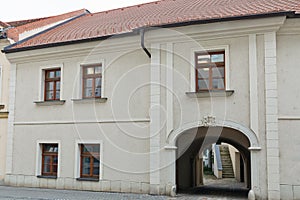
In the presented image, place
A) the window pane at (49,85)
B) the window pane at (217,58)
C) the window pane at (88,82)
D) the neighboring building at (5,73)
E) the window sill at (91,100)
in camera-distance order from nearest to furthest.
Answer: the window pane at (217,58) → the window sill at (91,100) → the window pane at (88,82) → the window pane at (49,85) → the neighboring building at (5,73)

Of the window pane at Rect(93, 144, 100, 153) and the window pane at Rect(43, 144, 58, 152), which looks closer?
the window pane at Rect(93, 144, 100, 153)

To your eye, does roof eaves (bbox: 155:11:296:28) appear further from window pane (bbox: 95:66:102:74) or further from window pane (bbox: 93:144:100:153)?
window pane (bbox: 93:144:100:153)

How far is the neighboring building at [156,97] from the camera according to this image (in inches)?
426

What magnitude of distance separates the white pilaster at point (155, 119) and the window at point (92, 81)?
2.28 m

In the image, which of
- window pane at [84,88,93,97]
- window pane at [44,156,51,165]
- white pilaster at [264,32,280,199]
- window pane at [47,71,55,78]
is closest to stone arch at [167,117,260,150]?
white pilaster at [264,32,280,199]

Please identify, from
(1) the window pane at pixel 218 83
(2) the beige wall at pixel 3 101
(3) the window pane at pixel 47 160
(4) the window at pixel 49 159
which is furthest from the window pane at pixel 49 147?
(1) the window pane at pixel 218 83

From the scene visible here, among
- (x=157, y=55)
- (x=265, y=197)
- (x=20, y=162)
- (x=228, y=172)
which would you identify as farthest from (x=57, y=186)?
(x=228, y=172)

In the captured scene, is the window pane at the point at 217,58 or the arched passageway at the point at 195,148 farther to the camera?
the arched passageway at the point at 195,148

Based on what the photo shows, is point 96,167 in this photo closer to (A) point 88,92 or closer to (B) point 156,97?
(A) point 88,92

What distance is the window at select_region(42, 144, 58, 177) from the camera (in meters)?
13.9

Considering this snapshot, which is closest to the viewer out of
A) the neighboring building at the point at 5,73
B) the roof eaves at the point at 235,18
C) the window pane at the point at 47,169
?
the roof eaves at the point at 235,18

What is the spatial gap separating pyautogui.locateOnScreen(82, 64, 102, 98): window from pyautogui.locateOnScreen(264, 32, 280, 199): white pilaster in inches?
230

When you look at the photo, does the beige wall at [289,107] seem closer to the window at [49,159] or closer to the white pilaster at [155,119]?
the white pilaster at [155,119]

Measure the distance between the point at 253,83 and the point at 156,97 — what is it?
3.05 m
